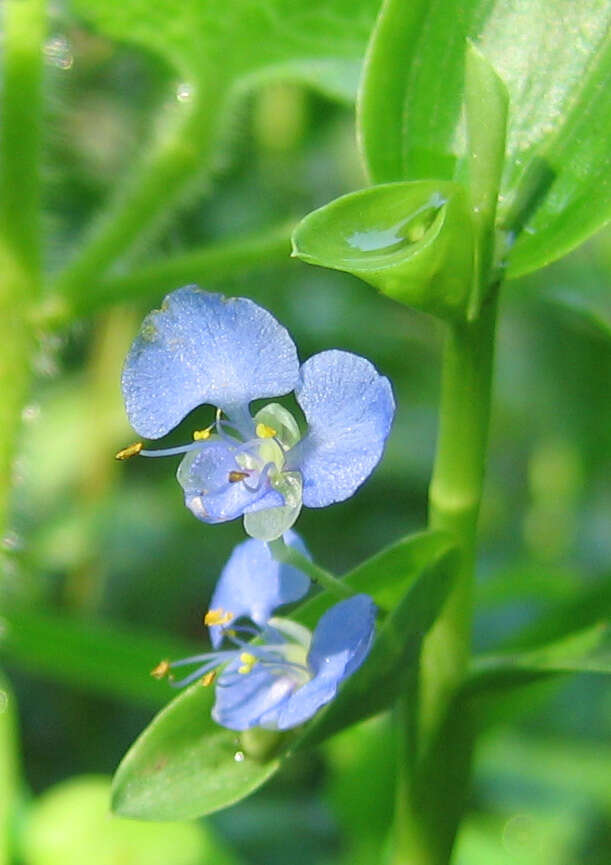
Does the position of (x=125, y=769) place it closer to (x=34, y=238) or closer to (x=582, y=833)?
(x=34, y=238)

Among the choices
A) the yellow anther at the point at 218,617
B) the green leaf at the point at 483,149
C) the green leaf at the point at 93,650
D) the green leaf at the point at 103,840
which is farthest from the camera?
the green leaf at the point at 93,650

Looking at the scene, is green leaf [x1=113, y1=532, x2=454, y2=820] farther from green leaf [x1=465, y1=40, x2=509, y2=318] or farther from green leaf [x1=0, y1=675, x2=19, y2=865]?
green leaf [x1=0, y1=675, x2=19, y2=865]

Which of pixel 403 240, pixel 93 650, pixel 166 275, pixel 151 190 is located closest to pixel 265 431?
pixel 403 240

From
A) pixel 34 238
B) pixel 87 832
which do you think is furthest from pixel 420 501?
pixel 34 238

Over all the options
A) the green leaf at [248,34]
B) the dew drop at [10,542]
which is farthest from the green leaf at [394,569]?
the green leaf at [248,34]

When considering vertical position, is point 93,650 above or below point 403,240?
below

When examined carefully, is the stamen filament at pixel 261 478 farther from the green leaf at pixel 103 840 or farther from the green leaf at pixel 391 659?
the green leaf at pixel 103 840

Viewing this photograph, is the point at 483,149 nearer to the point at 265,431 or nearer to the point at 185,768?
the point at 265,431
